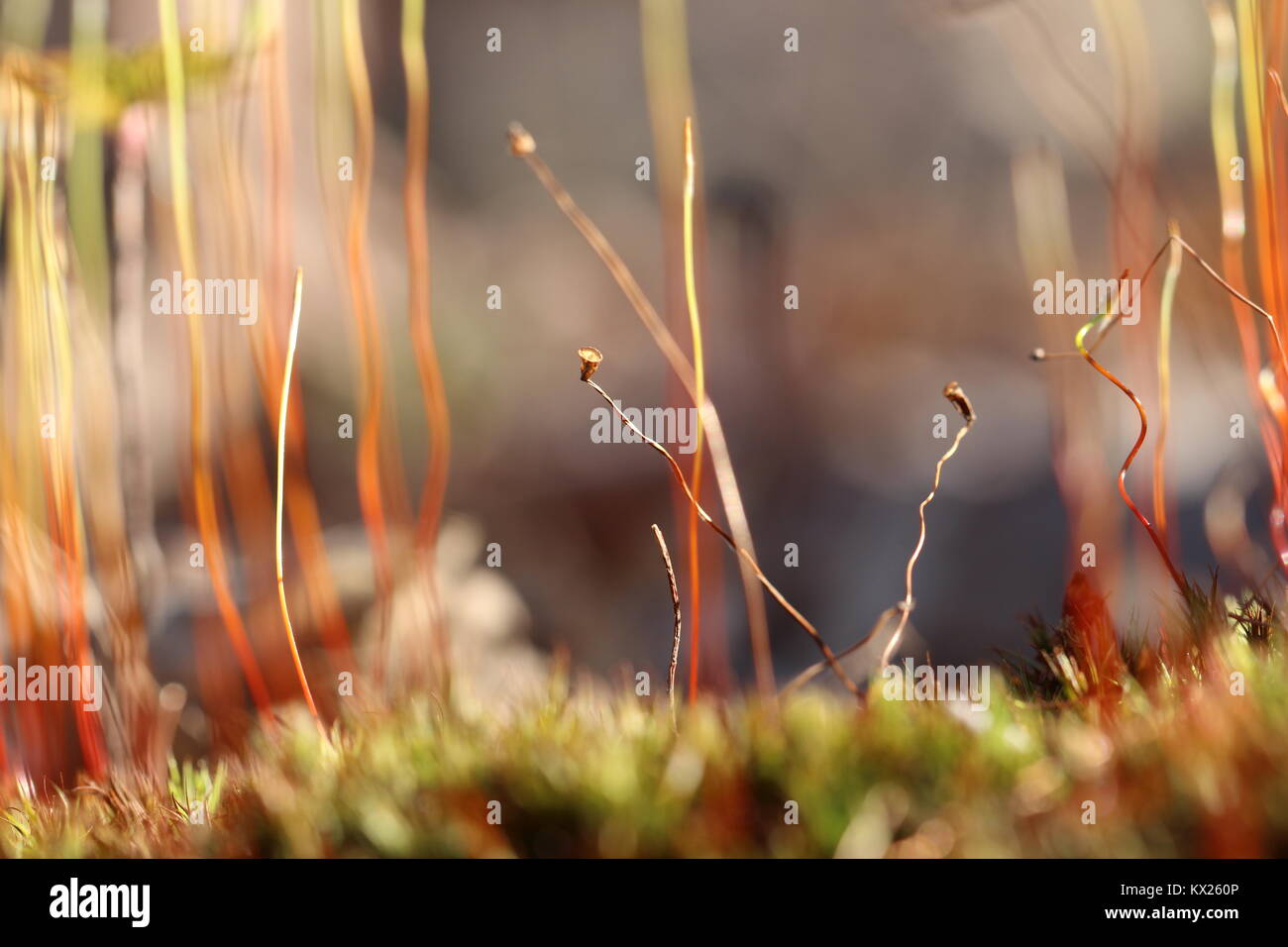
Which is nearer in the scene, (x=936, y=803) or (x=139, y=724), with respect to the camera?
(x=936, y=803)

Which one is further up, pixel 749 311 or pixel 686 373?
pixel 749 311

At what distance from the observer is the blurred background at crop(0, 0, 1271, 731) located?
3.93 feet

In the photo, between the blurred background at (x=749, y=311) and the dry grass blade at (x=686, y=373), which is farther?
the blurred background at (x=749, y=311)

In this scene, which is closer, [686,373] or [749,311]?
[686,373]

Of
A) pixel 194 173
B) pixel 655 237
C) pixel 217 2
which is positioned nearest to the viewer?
pixel 217 2

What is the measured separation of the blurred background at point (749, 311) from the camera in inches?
47.2

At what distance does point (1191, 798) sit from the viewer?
349mm

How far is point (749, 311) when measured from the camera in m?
1.36

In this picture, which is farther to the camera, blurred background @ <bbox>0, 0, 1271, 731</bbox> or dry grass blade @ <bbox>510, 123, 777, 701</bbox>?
blurred background @ <bbox>0, 0, 1271, 731</bbox>

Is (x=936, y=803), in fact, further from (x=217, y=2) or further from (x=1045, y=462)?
(x=217, y=2)

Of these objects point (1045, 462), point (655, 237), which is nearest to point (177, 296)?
point (655, 237)
